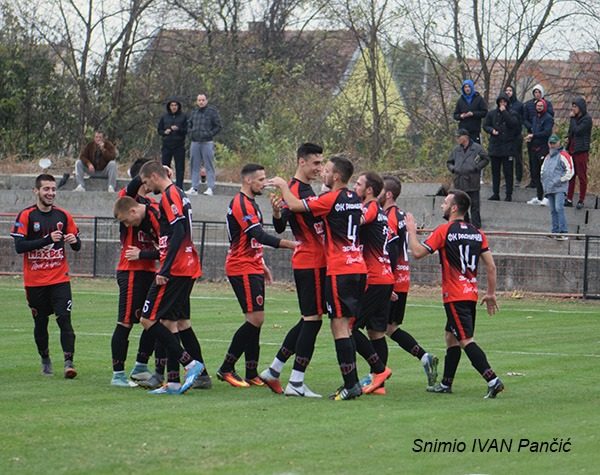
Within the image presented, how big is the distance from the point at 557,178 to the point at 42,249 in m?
14.4

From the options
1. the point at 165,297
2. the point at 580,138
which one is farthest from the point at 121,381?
the point at 580,138

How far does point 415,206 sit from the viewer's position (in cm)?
2903

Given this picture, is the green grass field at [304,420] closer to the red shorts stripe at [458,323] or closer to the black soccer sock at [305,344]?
the black soccer sock at [305,344]

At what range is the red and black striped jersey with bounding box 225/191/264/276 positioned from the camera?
39.9ft

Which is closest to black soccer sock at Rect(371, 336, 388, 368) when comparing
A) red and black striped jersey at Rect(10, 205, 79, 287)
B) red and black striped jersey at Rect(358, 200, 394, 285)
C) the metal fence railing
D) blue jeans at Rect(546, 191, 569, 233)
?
red and black striped jersey at Rect(358, 200, 394, 285)

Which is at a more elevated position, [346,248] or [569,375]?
[346,248]

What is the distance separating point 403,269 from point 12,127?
27.5 m

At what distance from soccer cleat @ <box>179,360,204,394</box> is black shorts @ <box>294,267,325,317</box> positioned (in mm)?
1093

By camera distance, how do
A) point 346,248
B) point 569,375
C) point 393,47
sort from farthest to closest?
point 393,47
point 569,375
point 346,248

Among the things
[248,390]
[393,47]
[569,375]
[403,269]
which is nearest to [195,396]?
[248,390]

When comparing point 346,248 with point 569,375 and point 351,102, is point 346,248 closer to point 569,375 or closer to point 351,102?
point 569,375

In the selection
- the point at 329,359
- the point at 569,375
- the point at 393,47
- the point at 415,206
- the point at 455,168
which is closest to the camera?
the point at 569,375

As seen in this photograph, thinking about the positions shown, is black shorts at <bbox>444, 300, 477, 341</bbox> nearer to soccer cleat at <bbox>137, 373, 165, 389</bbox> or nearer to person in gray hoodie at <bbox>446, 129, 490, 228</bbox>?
soccer cleat at <bbox>137, 373, 165, 389</bbox>

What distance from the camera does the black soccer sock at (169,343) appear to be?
1161cm
